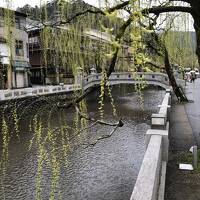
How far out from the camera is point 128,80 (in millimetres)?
30891

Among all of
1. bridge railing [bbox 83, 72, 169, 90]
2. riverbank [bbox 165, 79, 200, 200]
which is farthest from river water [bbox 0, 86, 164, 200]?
bridge railing [bbox 83, 72, 169, 90]

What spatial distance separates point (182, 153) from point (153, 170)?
3.99 meters

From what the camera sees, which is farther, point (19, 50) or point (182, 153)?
point (19, 50)

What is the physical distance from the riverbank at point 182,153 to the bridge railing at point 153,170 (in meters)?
0.23

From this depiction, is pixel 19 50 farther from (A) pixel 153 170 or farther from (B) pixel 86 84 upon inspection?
(A) pixel 153 170

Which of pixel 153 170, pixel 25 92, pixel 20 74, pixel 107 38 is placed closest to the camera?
pixel 153 170

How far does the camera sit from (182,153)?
8.89m

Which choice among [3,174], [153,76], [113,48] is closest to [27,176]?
[3,174]

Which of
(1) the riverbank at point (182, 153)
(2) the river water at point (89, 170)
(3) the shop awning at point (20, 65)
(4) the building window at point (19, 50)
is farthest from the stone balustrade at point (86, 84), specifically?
(1) the riverbank at point (182, 153)

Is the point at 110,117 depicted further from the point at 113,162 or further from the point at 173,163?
the point at 173,163

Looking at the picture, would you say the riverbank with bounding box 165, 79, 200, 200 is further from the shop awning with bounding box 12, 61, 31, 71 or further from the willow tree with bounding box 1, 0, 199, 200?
the shop awning with bounding box 12, 61, 31, 71

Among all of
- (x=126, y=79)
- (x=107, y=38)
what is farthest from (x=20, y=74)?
(x=107, y=38)

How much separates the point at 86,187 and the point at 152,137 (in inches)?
142

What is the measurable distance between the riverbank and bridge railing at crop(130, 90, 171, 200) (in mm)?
226
